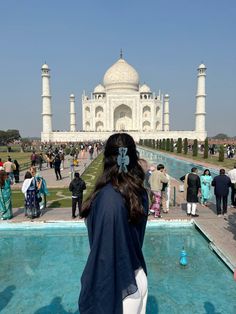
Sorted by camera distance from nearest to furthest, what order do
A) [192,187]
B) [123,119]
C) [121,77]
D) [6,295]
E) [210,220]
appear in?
[6,295]
[210,220]
[192,187]
[121,77]
[123,119]

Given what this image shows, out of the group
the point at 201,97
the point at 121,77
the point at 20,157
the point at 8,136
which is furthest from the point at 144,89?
the point at 20,157

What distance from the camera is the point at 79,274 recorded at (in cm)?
395

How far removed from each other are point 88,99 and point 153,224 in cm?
5289

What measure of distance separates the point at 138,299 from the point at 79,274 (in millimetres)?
2760

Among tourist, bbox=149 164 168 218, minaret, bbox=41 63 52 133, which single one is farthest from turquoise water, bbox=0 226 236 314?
minaret, bbox=41 63 52 133

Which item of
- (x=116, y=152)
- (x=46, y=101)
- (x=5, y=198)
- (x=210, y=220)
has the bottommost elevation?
(x=210, y=220)

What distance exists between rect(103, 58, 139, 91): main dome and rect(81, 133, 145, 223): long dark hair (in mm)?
53979

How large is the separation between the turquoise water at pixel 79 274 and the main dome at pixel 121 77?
50.7 metres

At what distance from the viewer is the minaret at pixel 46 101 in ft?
154

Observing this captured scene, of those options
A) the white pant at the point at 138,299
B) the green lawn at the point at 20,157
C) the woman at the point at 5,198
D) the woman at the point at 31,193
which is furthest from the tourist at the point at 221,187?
the green lawn at the point at 20,157

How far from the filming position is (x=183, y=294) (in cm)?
338

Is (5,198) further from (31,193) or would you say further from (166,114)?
(166,114)

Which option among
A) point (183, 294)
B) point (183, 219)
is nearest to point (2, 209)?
point (183, 219)

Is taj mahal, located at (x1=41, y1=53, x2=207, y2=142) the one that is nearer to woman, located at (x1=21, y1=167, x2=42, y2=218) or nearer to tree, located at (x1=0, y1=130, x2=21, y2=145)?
tree, located at (x1=0, y1=130, x2=21, y2=145)
